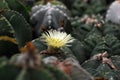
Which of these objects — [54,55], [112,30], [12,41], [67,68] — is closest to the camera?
[67,68]

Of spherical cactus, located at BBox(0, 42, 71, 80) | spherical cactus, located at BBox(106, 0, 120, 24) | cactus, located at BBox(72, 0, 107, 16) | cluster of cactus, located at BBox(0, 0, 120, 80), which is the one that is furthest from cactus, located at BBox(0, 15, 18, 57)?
cactus, located at BBox(72, 0, 107, 16)

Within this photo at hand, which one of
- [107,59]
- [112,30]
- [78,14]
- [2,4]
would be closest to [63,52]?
[107,59]

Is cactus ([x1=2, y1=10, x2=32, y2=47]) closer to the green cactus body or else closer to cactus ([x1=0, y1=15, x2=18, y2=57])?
cactus ([x1=0, y1=15, x2=18, y2=57])

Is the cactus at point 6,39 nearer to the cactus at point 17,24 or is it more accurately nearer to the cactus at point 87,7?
the cactus at point 17,24

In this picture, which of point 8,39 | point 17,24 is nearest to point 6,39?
point 8,39

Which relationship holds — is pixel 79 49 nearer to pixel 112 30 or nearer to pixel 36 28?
pixel 36 28

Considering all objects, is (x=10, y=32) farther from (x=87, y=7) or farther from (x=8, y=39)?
(x=87, y=7)

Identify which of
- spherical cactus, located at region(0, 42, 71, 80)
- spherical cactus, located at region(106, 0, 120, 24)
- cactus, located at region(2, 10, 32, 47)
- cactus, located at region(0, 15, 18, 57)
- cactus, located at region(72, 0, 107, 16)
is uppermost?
A: cactus, located at region(72, 0, 107, 16)
